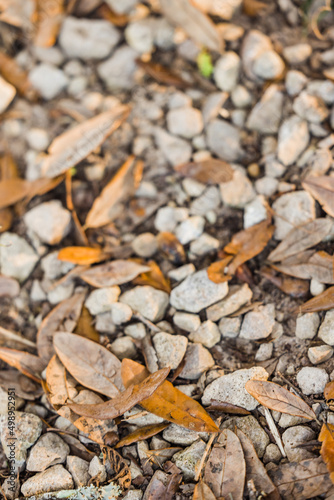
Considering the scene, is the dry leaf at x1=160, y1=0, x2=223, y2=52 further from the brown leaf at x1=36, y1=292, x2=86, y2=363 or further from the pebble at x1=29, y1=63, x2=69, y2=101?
the brown leaf at x1=36, y1=292, x2=86, y2=363

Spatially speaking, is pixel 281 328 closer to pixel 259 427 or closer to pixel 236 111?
pixel 259 427

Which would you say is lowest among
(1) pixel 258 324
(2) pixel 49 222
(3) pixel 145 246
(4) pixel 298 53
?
(1) pixel 258 324

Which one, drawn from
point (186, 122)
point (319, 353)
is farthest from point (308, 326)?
point (186, 122)

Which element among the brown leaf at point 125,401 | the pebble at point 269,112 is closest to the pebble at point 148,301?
the brown leaf at point 125,401

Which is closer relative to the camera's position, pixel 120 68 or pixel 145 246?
pixel 145 246

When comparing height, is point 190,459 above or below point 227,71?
below

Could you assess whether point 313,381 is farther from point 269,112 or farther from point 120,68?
point 120,68

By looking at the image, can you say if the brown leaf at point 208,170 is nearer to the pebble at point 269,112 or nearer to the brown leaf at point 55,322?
the pebble at point 269,112

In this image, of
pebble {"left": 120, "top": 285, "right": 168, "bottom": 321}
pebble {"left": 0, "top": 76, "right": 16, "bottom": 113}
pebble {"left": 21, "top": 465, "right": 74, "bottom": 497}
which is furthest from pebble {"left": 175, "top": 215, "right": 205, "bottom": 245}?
pebble {"left": 0, "top": 76, "right": 16, "bottom": 113}
